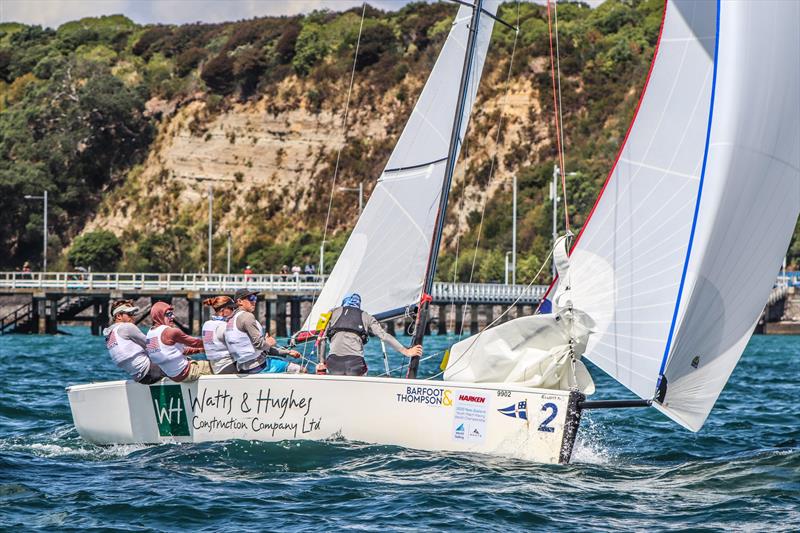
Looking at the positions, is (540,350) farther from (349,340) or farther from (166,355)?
(166,355)

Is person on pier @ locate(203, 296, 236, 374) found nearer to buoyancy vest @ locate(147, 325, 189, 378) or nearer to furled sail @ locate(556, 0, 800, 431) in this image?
buoyancy vest @ locate(147, 325, 189, 378)

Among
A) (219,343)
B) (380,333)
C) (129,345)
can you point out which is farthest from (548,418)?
(129,345)

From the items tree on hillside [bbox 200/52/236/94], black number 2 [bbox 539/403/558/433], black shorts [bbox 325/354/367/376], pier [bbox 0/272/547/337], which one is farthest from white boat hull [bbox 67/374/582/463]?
tree on hillside [bbox 200/52/236/94]

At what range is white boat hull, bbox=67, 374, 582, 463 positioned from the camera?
12320 millimetres

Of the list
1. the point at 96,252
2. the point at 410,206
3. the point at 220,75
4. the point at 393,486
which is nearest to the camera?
the point at 393,486

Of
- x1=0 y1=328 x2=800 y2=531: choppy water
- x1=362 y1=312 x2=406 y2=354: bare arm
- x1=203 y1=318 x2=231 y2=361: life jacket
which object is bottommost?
x1=0 y1=328 x2=800 y2=531: choppy water

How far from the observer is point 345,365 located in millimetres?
13570

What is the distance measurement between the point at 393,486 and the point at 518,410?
1.65m

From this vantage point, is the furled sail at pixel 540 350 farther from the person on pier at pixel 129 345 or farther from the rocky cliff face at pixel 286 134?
the rocky cliff face at pixel 286 134

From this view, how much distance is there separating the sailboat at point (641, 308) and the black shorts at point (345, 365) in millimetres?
528

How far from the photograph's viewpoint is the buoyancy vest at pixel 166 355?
13578mm

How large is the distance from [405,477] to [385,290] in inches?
151

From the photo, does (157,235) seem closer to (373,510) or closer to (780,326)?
(780,326)

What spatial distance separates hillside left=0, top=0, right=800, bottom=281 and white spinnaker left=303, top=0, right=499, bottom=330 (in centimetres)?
5570
